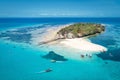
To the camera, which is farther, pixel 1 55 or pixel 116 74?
pixel 1 55

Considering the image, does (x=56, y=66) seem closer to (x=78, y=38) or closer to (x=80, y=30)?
(x=78, y=38)

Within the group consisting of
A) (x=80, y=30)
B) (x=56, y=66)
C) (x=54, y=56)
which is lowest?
(x=56, y=66)

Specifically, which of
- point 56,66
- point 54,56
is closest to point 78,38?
point 54,56

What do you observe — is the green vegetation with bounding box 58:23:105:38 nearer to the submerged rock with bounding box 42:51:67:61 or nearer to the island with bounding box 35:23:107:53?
the island with bounding box 35:23:107:53

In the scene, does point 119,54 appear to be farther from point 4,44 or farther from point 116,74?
point 4,44

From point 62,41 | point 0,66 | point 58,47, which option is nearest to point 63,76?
point 0,66

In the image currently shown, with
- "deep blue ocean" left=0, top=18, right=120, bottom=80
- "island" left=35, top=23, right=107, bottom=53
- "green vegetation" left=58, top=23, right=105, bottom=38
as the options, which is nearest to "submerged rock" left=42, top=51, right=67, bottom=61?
"deep blue ocean" left=0, top=18, right=120, bottom=80

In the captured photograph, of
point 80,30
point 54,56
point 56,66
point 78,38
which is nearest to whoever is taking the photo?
point 56,66

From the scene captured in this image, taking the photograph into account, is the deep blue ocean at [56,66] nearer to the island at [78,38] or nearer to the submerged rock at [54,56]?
the submerged rock at [54,56]

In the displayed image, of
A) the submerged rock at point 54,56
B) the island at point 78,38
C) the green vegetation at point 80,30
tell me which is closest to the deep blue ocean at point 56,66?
the submerged rock at point 54,56

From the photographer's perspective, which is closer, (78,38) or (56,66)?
(56,66)

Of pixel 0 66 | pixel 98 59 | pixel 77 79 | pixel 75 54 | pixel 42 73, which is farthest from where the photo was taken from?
pixel 75 54
